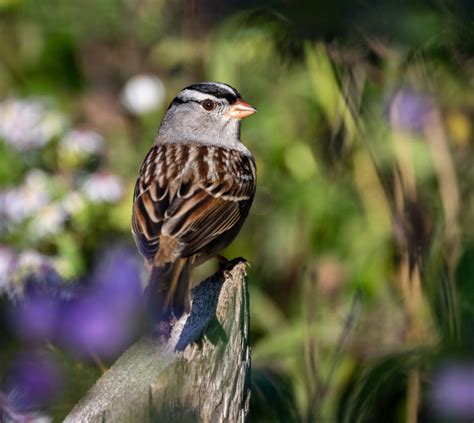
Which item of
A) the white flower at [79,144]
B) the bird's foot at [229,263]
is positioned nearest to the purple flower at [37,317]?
the bird's foot at [229,263]

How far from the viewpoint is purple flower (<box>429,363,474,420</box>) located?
1.37 m

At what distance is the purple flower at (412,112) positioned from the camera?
345 cm

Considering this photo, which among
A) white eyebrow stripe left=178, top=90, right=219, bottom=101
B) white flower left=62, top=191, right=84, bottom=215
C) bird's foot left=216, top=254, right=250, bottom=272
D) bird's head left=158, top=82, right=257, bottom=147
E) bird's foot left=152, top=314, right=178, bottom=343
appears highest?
white eyebrow stripe left=178, top=90, right=219, bottom=101

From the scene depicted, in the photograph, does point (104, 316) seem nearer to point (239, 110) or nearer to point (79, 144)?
point (239, 110)

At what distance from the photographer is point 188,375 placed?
4.49ft

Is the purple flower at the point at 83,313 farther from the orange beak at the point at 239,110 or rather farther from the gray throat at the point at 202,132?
the orange beak at the point at 239,110

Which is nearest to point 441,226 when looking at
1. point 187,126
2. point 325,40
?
point 187,126

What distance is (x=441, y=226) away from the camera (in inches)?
104

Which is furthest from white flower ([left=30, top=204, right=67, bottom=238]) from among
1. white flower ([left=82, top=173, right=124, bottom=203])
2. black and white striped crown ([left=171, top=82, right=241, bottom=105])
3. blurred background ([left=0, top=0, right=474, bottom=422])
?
black and white striped crown ([left=171, top=82, right=241, bottom=105])

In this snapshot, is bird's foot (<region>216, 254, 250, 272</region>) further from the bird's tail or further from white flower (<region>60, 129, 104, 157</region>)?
white flower (<region>60, 129, 104, 157</region>)

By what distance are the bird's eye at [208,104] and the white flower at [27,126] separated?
979 millimetres

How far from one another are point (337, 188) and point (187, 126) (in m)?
1.16

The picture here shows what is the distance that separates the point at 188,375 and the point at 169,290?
1.96 feet

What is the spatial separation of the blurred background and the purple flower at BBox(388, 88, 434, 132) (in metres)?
0.01
